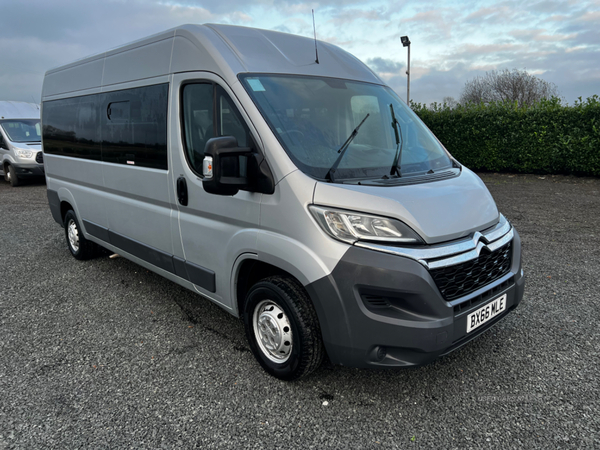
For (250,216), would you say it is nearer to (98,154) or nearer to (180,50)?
(180,50)

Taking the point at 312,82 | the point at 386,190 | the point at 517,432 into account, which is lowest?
the point at 517,432

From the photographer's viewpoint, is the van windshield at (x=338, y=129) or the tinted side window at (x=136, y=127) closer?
the van windshield at (x=338, y=129)

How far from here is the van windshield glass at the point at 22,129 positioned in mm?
13738

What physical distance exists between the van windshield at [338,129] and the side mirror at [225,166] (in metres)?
0.28

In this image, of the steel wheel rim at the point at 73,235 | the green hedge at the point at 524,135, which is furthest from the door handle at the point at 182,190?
the green hedge at the point at 524,135

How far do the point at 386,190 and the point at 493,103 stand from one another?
41.1 ft

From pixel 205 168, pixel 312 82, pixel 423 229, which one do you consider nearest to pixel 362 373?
pixel 423 229

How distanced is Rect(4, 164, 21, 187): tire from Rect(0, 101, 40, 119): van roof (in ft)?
5.94

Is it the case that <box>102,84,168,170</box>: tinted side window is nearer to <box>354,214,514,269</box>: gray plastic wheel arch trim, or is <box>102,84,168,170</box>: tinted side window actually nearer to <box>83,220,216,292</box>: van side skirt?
<box>83,220,216,292</box>: van side skirt

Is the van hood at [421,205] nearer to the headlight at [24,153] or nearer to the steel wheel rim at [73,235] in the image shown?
the steel wheel rim at [73,235]

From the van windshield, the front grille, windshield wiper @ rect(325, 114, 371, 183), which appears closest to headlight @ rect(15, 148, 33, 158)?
the van windshield

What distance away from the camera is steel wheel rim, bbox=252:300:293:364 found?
115 inches

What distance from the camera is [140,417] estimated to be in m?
2.72

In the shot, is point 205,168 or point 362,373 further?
point 362,373
